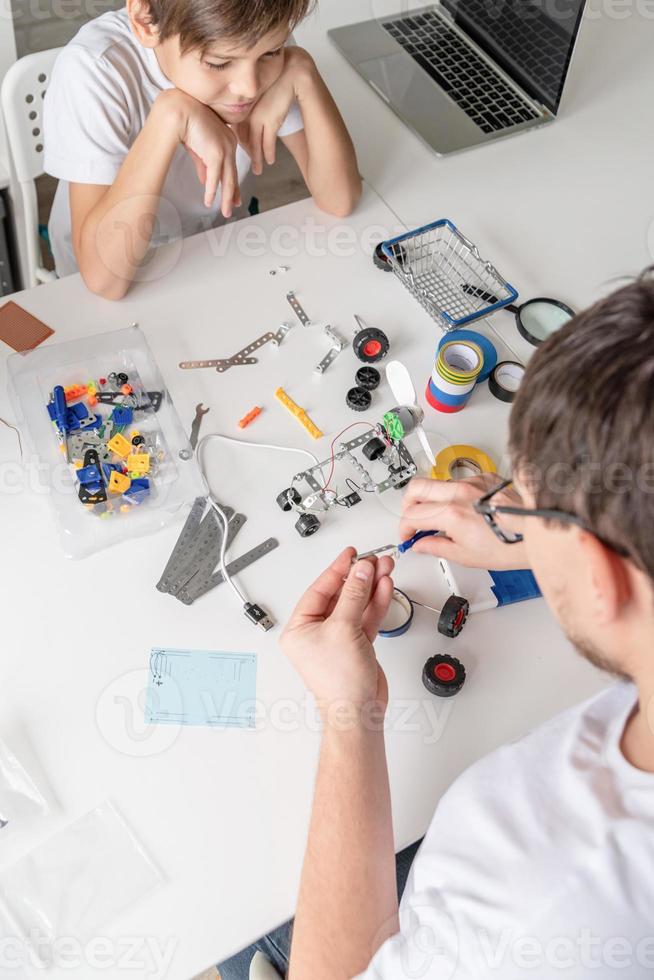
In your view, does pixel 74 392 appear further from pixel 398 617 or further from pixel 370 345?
pixel 398 617

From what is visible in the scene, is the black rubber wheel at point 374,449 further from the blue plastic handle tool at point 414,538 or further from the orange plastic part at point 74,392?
the orange plastic part at point 74,392

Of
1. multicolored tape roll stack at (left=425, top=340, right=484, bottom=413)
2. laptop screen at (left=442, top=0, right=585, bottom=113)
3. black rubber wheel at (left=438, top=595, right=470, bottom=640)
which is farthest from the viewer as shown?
laptop screen at (left=442, top=0, right=585, bottom=113)

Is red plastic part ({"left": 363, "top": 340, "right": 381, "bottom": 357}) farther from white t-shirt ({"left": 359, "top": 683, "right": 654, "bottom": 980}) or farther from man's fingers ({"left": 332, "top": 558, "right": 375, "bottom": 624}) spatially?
white t-shirt ({"left": 359, "top": 683, "right": 654, "bottom": 980})

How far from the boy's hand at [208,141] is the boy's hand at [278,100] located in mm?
68

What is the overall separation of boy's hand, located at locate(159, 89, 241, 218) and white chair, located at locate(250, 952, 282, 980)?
1.21m

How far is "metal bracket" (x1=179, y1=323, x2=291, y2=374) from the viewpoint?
1.42m

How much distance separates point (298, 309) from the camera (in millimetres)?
1497

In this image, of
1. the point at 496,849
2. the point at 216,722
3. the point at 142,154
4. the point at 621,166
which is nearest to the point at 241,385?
the point at 142,154

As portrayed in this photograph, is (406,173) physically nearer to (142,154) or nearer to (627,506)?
(142,154)

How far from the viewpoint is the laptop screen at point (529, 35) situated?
1679mm

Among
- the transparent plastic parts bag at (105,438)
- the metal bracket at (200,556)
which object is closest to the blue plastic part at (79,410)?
the transparent plastic parts bag at (105,438)

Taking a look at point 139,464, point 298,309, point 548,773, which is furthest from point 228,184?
point 548,773

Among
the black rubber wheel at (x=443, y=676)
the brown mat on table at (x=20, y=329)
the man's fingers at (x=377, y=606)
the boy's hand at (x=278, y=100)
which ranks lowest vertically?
the black rubber wheel at (x=443, y=676)

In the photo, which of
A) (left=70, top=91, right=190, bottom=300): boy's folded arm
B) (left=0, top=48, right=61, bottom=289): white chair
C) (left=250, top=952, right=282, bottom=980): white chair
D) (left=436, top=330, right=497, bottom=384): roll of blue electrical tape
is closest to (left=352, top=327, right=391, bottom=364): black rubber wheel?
(left=436, top=330, right=497, bottom=384): roll of blue electrical tape
